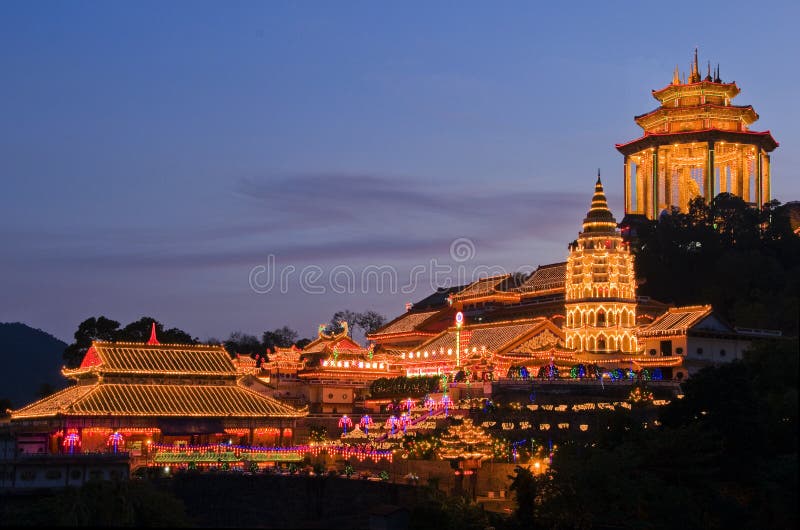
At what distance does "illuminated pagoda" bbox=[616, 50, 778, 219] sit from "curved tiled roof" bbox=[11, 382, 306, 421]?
5530 cm

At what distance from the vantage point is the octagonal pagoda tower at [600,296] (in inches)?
3169

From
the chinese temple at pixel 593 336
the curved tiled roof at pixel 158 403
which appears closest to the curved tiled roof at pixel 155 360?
the curved tiled roof at pixel 158 403

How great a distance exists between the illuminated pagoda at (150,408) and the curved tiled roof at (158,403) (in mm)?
50

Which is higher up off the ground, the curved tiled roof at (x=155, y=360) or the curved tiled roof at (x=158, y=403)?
the curved tiled roof at (x=155, y=360)

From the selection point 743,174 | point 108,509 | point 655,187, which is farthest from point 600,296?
point 108,509

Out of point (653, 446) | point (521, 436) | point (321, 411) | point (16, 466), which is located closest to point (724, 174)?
point (321, 411)

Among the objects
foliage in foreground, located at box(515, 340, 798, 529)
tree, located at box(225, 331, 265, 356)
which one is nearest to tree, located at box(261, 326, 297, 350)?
tree, located at box(225, 331, 265, 356)

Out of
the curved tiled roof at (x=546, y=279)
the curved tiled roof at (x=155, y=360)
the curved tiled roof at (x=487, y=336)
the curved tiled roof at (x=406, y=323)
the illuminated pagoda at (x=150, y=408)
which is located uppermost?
the curved tiled roof at (x=546, y=279)

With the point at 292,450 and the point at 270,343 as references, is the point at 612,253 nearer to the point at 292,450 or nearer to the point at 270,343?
the point at 292,450

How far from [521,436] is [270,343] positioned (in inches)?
3248

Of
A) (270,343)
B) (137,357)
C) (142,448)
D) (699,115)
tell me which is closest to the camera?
(142,448)

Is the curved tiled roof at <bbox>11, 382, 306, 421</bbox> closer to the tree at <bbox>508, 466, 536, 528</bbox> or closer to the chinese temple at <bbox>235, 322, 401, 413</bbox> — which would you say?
the chinese temple at <bbox>235, 322, 401, 413</bbox>

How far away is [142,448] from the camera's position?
63.2 metres

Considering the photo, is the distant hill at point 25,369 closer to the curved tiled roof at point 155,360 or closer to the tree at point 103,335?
the tree at point 103,335
